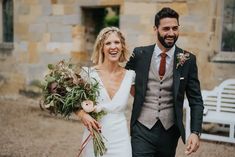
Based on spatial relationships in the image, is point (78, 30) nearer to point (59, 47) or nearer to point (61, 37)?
point (61, 37)

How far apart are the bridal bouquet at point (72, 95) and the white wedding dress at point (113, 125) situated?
55mm

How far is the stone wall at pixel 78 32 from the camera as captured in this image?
785cm

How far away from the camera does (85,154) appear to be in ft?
10.1

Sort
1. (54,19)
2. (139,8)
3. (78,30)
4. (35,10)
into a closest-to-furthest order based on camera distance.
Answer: (139,8) → (78,30) → (54,19) → (35,10)

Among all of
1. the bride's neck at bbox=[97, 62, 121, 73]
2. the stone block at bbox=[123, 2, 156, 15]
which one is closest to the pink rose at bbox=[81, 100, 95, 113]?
the bride's neck at bbox=[97, 62, 121, 73]

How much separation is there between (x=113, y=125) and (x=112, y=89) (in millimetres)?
263

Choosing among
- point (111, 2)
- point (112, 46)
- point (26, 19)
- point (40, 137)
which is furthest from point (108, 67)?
point (26, 19)

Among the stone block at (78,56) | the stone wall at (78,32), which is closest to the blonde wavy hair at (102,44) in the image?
the stone wall at (78,32)

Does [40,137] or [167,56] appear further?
[40,137]

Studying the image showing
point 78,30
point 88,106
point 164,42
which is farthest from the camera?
point 78,30

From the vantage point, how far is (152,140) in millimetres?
3193

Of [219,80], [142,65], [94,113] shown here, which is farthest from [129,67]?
[219,80]

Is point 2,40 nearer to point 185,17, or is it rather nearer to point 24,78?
→ point 24,78

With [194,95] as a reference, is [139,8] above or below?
above
